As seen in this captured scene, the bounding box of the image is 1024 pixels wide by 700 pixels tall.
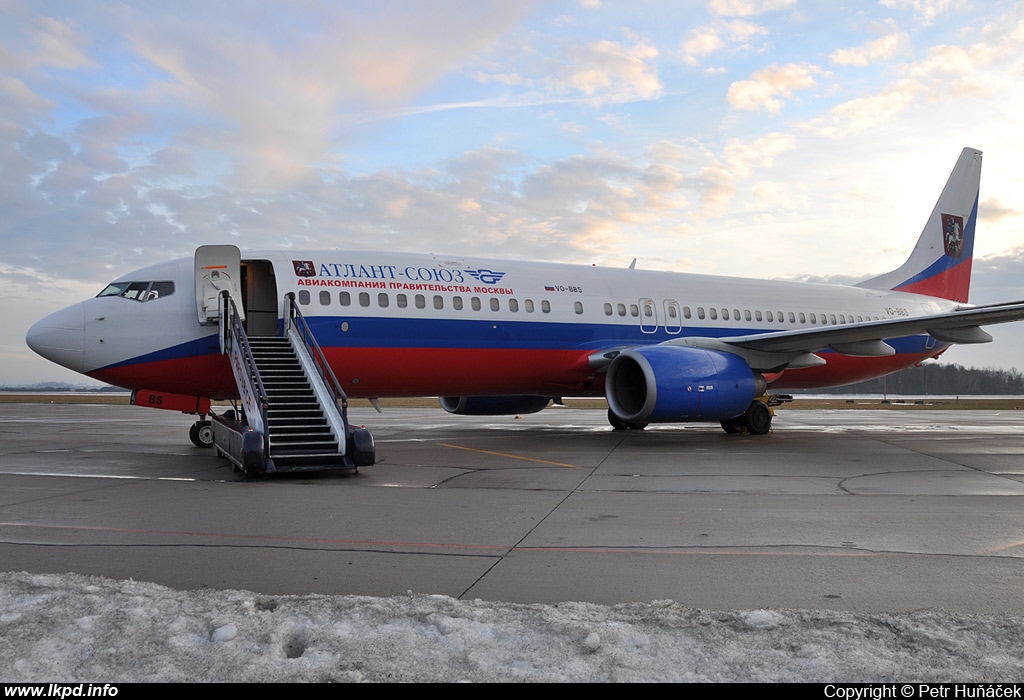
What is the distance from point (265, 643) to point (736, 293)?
1670 cm

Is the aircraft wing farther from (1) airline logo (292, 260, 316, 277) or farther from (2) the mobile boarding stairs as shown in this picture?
(2) the mobile boarding stairs

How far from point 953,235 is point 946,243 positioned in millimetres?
308

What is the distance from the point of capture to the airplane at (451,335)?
11.8 metres

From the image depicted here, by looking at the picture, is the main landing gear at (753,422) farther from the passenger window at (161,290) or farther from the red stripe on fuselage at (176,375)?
the passenger window at (161,290)

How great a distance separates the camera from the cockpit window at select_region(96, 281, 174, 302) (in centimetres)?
1213

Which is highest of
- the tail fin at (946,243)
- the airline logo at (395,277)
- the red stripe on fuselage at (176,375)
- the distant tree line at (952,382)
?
the tail fin at (946,243)

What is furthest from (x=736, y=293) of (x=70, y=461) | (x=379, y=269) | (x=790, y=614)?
(x=790, y=614)

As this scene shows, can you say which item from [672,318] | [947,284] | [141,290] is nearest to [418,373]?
[141,290]

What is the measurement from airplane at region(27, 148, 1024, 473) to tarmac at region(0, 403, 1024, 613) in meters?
1.51

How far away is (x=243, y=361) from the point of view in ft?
34.3

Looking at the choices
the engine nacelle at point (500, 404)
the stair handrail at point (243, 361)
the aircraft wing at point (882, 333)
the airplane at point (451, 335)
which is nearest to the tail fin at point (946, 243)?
the airplane at point (451, 335)

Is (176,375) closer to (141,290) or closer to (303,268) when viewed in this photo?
(141,290)

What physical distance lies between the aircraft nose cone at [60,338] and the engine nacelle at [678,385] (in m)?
8.78

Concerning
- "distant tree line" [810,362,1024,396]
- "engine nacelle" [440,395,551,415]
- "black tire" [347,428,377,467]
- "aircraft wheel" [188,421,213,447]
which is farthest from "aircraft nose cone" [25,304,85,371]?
"distant tree line" [810,362,1024,396]
